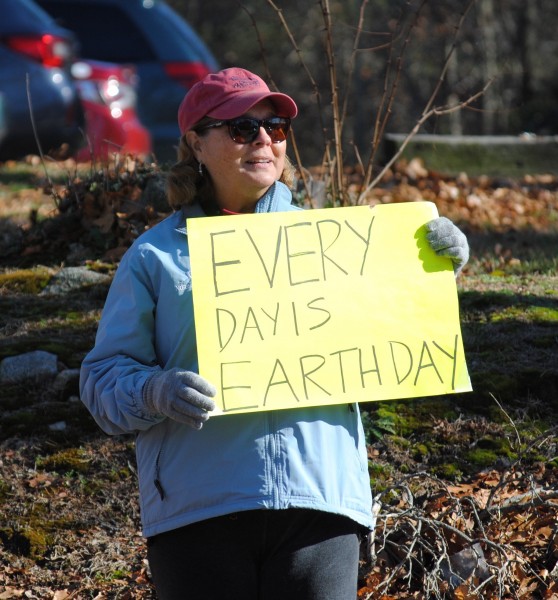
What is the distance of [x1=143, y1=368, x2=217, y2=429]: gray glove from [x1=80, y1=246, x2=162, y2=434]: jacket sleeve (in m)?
0.09

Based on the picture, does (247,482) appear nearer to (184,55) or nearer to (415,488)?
(415,488)

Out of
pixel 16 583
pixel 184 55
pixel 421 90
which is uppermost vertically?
pixel 184 55

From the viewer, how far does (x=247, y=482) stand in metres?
2.47

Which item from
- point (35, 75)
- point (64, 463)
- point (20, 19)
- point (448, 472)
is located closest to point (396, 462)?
point (448, 472)

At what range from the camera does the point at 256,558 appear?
2.52m

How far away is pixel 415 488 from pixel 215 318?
2.09 m

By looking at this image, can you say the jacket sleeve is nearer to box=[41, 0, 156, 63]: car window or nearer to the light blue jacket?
the light blue jacket

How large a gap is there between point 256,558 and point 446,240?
3.02ft

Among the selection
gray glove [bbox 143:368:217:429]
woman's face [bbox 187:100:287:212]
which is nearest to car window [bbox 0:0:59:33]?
woman's face [bbox 187:100:287:212]

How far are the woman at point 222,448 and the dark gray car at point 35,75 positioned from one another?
312 inches

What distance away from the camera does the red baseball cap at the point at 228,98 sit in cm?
267

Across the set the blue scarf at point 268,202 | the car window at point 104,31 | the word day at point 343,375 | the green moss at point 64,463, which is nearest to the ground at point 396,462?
the green moss at point 64,463

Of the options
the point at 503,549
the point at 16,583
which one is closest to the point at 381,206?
the point at 503,549

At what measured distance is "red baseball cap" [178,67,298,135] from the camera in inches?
105
